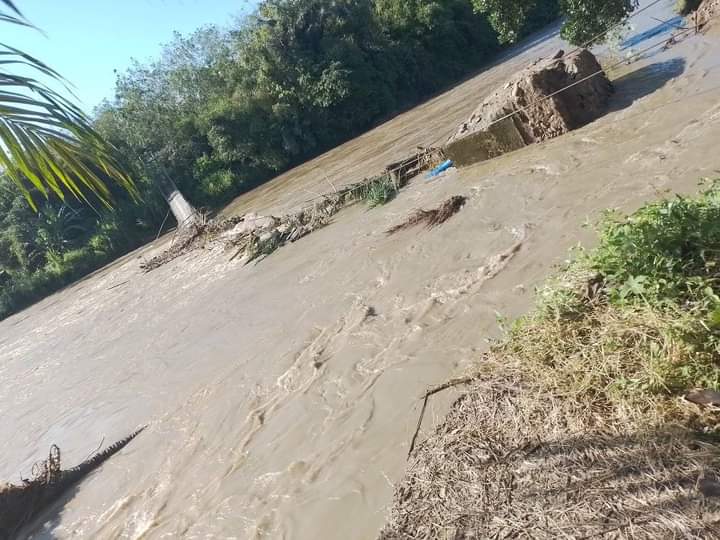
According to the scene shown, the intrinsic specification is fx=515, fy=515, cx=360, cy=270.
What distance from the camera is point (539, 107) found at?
367 inches

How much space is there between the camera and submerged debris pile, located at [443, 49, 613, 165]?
9281 mm

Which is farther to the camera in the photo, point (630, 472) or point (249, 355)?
point (249, 355)

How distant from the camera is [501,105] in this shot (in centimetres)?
966

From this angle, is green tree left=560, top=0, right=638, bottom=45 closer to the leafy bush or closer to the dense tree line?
the leafy bush

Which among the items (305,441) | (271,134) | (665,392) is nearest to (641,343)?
(665,392)

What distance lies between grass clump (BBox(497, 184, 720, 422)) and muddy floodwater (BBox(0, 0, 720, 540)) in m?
0.97

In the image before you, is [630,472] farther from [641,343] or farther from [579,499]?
[641,343]

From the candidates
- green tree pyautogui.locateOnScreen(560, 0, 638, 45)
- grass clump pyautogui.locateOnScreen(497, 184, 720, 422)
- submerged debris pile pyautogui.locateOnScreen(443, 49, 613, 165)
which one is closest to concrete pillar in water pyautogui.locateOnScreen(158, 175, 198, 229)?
submerged debris pile pyautogui.locateOnScreen(443, 49, 613, 165)

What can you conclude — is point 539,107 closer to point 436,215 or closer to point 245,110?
point 436,215

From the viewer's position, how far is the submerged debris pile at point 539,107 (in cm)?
928

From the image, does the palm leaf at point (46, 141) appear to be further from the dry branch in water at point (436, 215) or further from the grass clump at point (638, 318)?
the dry branch in water at point (436, 215)

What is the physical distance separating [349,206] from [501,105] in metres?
3.99

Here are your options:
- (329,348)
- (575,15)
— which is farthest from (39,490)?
(575,15)

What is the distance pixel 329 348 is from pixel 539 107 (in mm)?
6201
